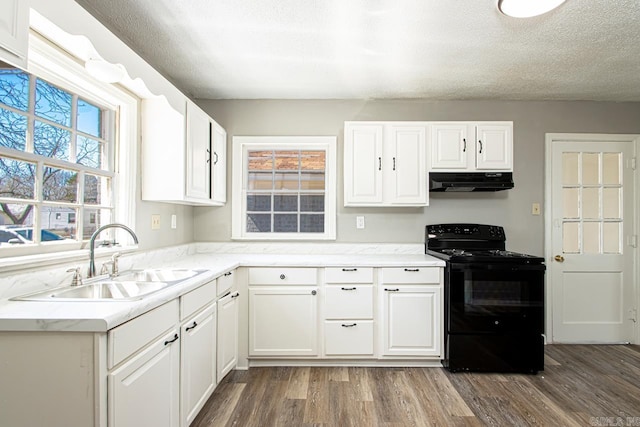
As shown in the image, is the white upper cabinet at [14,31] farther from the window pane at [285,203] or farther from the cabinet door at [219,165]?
the window pane at [285,203]

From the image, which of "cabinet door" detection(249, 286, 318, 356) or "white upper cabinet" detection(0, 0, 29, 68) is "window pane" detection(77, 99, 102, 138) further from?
"cabinet door" detection(249, 286, 318, 356)

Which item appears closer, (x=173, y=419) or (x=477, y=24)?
(x=173, y=419)

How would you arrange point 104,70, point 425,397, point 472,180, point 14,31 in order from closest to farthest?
point 14,31
point 104,70
point 425,397
point 472,180

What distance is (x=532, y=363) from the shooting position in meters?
2.53

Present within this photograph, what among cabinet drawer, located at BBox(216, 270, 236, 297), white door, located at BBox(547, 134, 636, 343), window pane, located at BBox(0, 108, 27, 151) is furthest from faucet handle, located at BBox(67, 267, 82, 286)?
white door, located at BBox(547, 134, 636, 343)

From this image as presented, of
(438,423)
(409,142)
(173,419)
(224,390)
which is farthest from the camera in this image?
(409,142)

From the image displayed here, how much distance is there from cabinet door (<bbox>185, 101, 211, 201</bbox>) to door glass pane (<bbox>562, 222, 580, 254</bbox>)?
3.33 metres

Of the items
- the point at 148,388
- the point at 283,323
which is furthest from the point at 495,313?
the point at 148,388

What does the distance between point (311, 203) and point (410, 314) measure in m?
1.36

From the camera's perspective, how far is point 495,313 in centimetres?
254

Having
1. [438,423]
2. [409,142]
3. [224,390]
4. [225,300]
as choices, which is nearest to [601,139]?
[409,142]

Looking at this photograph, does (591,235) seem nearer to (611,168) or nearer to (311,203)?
(611,168)

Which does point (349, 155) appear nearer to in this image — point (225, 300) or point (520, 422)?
point (225, 300)

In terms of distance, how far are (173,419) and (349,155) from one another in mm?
2224
